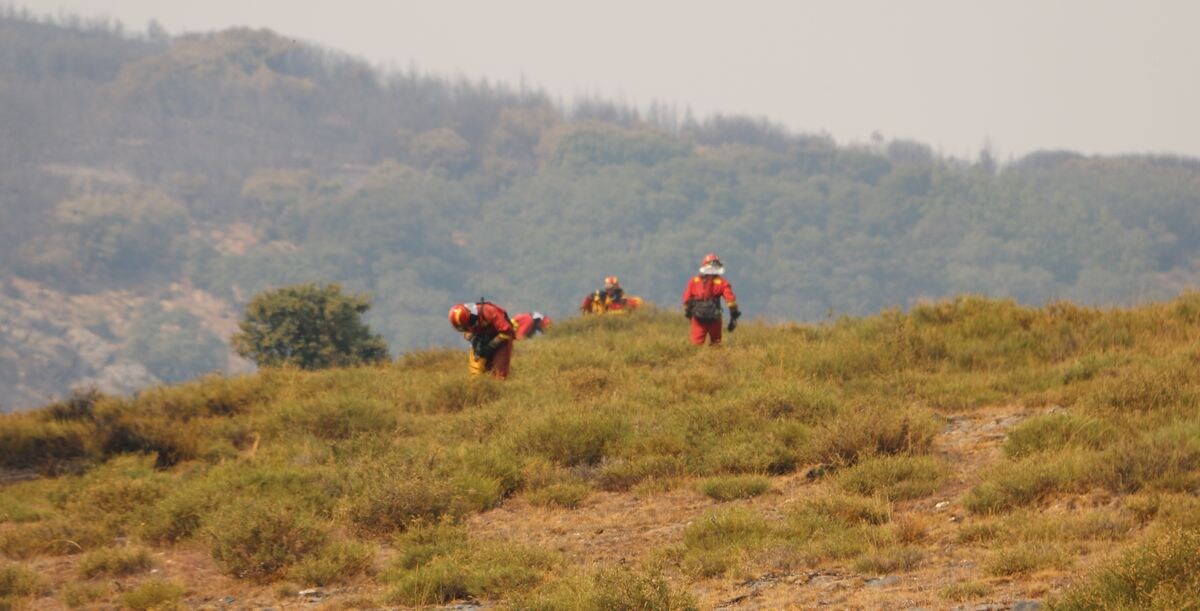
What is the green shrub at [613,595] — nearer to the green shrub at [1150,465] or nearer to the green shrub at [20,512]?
the green shrub at [1150,465]

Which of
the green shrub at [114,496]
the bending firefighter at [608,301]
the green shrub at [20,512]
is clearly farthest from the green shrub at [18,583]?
the bending firefighter at [608,301]

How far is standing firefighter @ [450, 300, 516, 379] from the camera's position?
17234mm

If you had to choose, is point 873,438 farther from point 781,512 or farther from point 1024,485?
point 1024,485

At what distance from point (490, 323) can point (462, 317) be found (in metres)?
0.55

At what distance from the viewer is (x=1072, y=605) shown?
7125 mm

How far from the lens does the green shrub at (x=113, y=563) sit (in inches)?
434

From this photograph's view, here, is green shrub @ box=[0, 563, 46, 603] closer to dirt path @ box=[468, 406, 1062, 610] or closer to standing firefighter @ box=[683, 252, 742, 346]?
dirt path @ box=[468, 406, 1062, 610]

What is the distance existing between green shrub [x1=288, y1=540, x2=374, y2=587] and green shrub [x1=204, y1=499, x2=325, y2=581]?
140 millimetres

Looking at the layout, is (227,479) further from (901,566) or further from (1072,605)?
(1072,605)

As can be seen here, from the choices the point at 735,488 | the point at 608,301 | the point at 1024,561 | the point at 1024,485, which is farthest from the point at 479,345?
the point at 608,301

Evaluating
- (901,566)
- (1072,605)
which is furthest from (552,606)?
(1072,605)

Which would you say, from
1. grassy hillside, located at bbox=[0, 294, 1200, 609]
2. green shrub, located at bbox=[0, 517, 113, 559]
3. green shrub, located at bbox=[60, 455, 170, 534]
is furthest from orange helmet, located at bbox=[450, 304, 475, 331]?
green shrub, located at bbox=[0, 517, 113, 559]

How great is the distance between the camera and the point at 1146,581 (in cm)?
707

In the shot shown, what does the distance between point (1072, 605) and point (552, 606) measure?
113 inches
